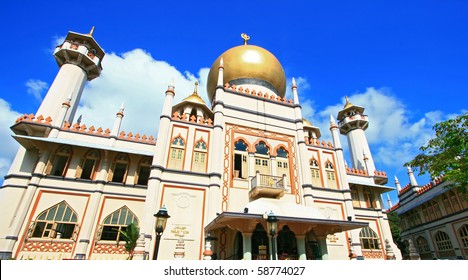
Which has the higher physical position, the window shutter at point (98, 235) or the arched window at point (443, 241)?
the arched window at point (443, 241)

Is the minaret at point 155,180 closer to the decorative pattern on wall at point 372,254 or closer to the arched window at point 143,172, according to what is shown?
the arched window at point 143,172

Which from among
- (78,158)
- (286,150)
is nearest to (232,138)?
(286,150)

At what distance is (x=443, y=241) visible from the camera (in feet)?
74.1

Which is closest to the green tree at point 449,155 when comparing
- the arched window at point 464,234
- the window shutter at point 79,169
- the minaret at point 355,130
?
the minaret at point 355,130

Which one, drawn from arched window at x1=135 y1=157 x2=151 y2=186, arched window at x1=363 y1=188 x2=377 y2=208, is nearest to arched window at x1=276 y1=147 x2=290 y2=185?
arched window at x1=363 y1=188 x2=377 y2=208

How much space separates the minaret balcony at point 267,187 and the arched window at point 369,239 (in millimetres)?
7031

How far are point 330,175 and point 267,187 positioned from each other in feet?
18.8

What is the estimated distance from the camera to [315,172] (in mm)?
16422

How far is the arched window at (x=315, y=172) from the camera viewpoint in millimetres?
16078

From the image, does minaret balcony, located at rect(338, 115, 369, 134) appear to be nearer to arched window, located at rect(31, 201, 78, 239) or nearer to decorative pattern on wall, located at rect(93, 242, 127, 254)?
decorative pattern on wall, located at rect(93, 242, 127, 254)

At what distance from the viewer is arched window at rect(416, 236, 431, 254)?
2477cm

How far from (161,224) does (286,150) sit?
1066 centimetres
